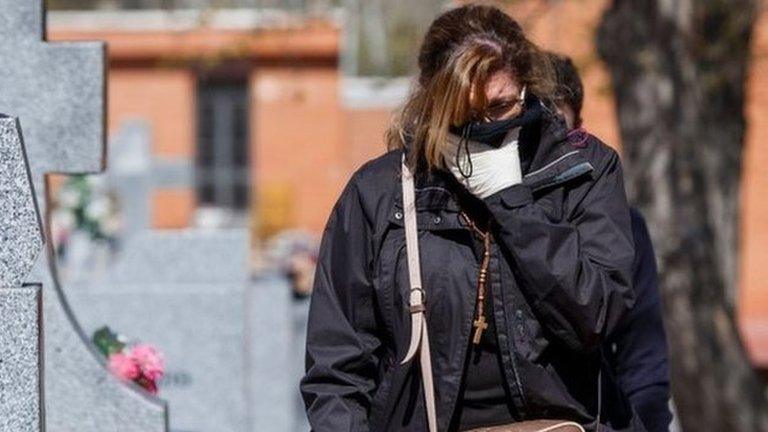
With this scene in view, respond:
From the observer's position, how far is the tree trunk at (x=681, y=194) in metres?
10.0

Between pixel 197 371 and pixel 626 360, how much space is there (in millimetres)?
4985

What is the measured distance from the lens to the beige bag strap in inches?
153

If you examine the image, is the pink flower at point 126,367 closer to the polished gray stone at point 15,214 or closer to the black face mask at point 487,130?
the polished gray stone at point 15,214

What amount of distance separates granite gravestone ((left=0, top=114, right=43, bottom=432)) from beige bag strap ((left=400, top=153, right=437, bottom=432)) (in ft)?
2.45

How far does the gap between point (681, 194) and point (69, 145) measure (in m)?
5.47

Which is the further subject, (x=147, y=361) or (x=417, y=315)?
(x=147, y=361)

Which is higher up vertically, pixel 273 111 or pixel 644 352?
pixel 644 352

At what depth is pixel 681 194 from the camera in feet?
33.2

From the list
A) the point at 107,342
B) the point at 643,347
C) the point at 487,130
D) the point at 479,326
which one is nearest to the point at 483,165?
the point at 487,130

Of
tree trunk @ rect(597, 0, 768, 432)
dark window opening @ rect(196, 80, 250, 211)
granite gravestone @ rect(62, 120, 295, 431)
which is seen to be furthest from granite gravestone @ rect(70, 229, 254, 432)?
dark window opening @ rect(196, 80, 250, 211)

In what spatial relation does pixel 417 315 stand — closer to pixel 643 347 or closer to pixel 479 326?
pixel 479 326

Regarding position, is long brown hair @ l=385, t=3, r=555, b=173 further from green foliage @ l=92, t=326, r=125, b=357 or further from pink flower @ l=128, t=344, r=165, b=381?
green foliage @ l=92, t=326, r=125, b=357

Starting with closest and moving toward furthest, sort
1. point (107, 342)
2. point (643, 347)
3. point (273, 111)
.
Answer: point (643, 347) < point (107, 342) < point (273, 111)

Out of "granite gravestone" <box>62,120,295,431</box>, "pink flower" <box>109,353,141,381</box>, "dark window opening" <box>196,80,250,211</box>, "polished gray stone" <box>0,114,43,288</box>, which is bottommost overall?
"dark window opening" <box>196,80,250,211</box>
